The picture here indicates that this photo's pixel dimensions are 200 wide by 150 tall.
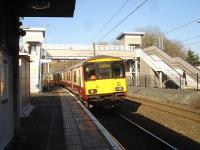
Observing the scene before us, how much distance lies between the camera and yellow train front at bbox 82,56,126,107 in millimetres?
21250

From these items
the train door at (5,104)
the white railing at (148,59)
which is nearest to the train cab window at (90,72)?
the train door at (5,104)

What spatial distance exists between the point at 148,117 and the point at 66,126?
229 inches

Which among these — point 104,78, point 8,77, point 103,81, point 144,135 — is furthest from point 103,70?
point 8,77

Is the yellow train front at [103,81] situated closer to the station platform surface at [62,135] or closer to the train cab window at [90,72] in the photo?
the train cab window at [90,72]

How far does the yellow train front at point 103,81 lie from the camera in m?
21.2

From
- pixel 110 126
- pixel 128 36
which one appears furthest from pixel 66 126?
pixel 128 36

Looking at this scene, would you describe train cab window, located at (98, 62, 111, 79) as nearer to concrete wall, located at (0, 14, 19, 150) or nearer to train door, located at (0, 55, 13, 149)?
concrete wall, located at (0, 14, 19, 150)

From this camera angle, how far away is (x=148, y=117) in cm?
1978

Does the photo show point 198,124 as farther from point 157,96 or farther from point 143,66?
point 143,66

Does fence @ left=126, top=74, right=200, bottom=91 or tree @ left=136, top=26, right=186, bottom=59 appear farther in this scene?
tree @ left=136, top=26, right=186, bottom=59

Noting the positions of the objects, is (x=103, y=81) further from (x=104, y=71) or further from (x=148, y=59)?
(x=148, y=59)

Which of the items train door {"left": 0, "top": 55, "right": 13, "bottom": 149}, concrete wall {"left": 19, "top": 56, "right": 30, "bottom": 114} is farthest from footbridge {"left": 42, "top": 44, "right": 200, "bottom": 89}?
train door {"left": 0, "top": 55, "right": 13, "bottom": 149}

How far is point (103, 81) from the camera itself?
21.5m

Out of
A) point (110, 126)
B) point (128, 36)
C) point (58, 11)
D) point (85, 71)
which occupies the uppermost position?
point (128, 36)
